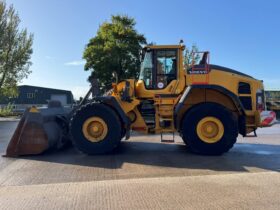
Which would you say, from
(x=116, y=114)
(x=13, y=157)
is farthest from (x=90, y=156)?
(x=13, y=157)

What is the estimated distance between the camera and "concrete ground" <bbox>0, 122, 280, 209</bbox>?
5254mm

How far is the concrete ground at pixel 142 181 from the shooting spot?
525 centimetres

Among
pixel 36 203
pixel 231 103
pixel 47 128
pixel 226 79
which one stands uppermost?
pixel 226 79

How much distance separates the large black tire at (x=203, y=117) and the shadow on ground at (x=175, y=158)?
0.90 feet

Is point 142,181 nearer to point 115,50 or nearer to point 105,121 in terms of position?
point 105,121

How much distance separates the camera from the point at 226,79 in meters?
9.89

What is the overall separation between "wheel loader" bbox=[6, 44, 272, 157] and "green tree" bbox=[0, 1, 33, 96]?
98.7ft

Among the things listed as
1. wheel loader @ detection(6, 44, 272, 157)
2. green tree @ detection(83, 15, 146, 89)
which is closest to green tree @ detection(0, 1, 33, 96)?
green tree @ detection(83, 15, 146, 89)

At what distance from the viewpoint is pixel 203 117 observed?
951cm

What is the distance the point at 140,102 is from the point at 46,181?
4274mm

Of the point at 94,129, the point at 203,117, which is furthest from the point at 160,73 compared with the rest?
the point at 94,129

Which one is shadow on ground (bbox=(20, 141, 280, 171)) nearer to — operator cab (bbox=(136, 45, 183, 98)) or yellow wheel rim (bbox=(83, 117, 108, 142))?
yellow wheel rim (bbox=(83, 117, 108, 142))

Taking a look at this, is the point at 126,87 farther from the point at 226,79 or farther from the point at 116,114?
the point at 226,79

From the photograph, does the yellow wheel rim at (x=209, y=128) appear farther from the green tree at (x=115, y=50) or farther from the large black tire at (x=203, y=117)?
the green tree at (x=115, y=50)
